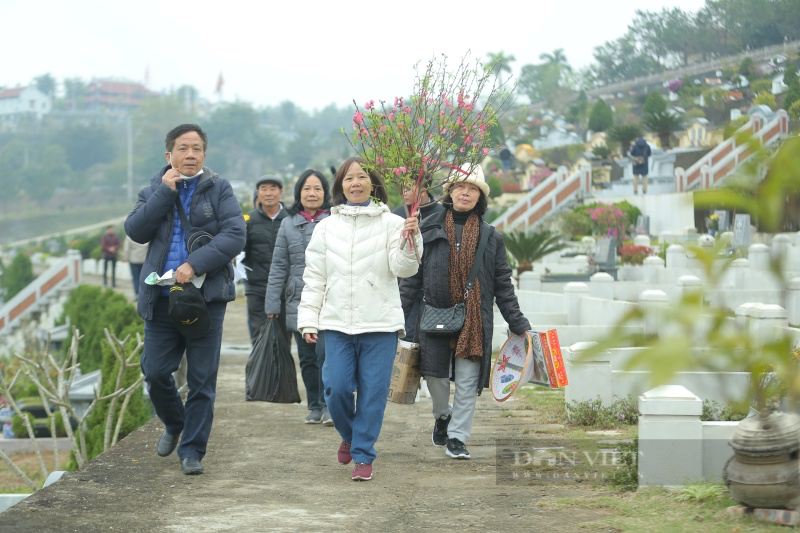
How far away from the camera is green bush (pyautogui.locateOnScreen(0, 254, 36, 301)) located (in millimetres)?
50838

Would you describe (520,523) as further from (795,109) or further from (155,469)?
(795,109)

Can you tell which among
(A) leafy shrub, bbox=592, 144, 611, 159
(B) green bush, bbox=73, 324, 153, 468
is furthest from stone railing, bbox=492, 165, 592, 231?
(B) green bush, bbox=73, 324, 153, 468

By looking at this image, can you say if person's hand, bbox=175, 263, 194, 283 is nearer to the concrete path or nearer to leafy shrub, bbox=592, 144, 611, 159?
the concrete path

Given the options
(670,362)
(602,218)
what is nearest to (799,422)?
(670,362)

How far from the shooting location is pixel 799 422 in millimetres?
5098

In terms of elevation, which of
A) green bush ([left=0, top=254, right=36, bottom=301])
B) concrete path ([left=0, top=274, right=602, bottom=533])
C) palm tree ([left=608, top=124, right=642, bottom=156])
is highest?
palm tree ([left=608, top=124, right=642, bottom=156])

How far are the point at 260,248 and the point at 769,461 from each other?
5.19 metres

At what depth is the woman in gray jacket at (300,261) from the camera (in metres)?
8.63

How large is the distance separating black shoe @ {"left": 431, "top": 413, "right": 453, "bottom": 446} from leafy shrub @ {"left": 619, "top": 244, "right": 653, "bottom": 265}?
13859 millimetres

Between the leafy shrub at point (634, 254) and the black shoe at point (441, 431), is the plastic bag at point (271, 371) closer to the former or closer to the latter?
the black shoe at point (441, 431)

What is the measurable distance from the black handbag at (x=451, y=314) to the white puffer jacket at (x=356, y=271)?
385 millimetres

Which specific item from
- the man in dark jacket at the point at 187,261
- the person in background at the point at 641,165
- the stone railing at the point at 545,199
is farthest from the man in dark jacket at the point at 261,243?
the person in background at the point at 641,165

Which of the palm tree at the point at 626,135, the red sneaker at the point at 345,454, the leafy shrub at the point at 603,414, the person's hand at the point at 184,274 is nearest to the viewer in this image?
the person's hand at the point at 184,274

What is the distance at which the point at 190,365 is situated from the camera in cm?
691
